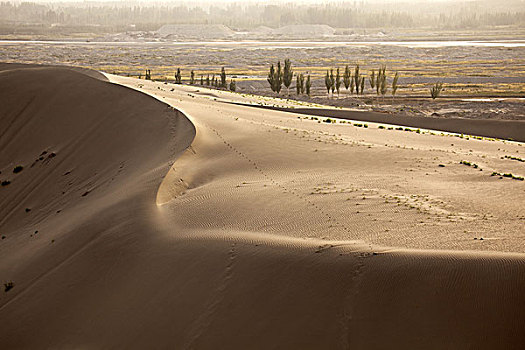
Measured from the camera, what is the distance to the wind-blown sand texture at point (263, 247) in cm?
740

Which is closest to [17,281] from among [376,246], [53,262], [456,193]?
[53,262]

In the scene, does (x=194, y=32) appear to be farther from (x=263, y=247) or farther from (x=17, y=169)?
(x=263, y=247)

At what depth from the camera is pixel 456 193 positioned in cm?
1327

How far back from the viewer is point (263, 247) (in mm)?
9164

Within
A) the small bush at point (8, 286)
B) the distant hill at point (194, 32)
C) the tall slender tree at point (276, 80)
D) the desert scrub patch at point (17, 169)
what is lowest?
the desert scrub patch at point (17, 169)

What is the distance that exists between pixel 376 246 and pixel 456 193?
5320mm

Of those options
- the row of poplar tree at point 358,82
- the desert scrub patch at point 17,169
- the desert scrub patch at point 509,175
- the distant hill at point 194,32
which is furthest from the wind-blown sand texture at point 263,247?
the distant hill at point 194,32

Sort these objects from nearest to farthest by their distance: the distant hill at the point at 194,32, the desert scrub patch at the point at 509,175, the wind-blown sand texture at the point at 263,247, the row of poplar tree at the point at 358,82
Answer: the wind-blown sand texture at the point at 263,247 → the desert scrub patch at the point at 509,175 → the row of poplar tree at the point at 358,82 → the distant hill at the point at 194,32

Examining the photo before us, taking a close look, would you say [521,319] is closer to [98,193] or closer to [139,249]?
[139,249]

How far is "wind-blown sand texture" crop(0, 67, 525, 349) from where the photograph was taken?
740 centimetres

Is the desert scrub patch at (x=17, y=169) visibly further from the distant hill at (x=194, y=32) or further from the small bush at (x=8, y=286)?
Result: the distant hill at (x=194, y=32)

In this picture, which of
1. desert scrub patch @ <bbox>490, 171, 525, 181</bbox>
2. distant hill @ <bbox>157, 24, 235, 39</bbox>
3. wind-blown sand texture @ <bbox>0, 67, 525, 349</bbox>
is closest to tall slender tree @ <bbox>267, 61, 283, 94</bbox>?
wind-blown sand texture @ <bbox>0, 67, 525, 349</bbox>

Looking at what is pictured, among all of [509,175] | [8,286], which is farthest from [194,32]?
[8,286]

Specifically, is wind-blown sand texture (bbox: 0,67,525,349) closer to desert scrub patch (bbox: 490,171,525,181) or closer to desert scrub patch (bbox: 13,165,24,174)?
desert scrub patch (bbox: 490,171,525,181)
